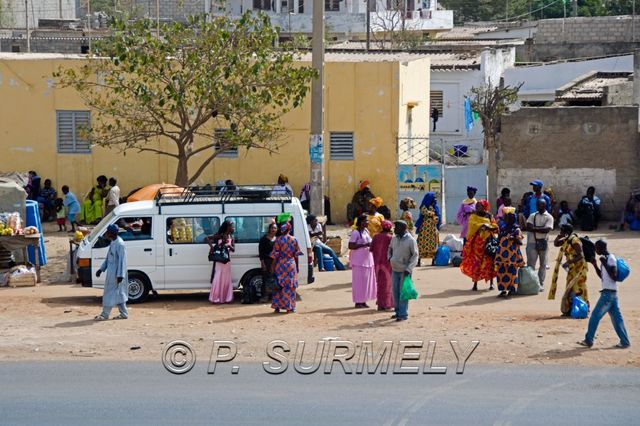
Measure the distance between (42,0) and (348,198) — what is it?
48.8 meters

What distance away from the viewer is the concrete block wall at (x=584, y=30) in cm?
5794

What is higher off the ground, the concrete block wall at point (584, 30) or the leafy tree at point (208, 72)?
the concrete block wall at point (584, 30)

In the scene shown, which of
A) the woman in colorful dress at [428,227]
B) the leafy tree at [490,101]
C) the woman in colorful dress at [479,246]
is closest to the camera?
the woman in colorful dress at [479,246]

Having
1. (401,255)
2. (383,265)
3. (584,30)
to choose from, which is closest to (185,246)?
(383,265)

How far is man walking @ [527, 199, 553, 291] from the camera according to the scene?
58.0 ft

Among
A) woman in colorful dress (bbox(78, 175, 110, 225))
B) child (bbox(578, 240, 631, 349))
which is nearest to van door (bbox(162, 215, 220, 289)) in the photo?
child (bbox(578, 240, 631, 349))

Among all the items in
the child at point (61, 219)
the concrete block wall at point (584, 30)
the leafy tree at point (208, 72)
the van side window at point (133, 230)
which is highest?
the concrete block wall at point (584, 30)

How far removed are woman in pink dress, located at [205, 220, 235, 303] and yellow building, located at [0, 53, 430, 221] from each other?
34.8ft

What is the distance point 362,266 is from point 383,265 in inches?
22.1

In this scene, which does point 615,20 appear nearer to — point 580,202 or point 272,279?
point 580,202

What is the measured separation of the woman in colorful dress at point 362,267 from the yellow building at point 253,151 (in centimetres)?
1063

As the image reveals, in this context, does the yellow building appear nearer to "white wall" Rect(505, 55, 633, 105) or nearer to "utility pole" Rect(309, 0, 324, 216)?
"utility pole" Rect(309, 0, 324, 216)

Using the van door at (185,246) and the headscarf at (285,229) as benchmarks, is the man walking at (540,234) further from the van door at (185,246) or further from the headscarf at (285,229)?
the van door at (185,246)

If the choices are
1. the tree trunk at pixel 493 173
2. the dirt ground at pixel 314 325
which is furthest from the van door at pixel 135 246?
the tree trunk at pixel 493 173
